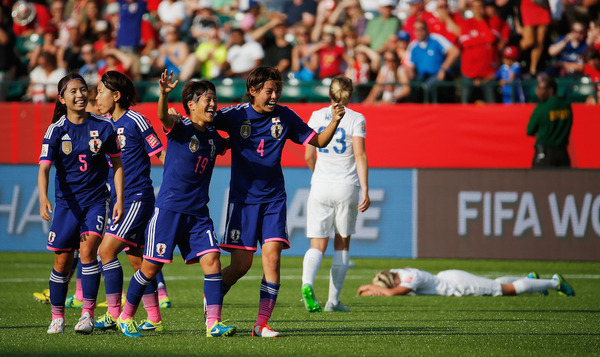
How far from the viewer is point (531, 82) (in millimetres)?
15086

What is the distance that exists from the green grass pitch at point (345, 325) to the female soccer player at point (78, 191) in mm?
365

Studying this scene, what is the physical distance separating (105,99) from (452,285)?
15.9ft

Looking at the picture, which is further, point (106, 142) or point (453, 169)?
point (453, 169)

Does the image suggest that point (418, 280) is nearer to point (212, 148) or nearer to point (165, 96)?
point (212, 148)

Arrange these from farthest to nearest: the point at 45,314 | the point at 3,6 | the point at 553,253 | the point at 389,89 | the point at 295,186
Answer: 1. the point at 3,6
2. the point at 389,89
3. the point at 295,186
4. the point at 553,253
5. the point at 45,314

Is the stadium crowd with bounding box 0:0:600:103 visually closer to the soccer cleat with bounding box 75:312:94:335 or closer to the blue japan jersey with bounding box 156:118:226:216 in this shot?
the blue japan jersey with bounding box 156:118:226:216

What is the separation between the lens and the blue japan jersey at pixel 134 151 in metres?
7.15

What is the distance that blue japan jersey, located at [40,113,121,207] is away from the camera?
664 centimetres

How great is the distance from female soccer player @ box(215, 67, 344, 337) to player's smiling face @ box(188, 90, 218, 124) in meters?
0.16

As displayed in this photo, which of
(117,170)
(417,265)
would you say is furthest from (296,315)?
(417,265)

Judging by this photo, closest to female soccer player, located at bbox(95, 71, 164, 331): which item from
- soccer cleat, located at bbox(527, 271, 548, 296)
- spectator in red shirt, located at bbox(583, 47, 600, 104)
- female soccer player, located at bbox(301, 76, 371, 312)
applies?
female soccer player, located at bbox(301, 76, 371, 312)

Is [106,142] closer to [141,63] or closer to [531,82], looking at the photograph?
[531,82]

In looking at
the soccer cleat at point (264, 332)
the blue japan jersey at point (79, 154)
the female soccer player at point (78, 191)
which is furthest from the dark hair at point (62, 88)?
the soccer cleat at point (264, 332)

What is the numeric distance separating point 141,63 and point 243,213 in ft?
41.9
